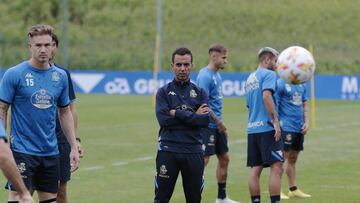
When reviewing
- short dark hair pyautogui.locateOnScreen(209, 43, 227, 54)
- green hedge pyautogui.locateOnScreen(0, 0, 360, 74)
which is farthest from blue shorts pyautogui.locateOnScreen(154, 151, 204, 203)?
green hedge pyautogui.locateOnScreen(0, 0, 360, 74)

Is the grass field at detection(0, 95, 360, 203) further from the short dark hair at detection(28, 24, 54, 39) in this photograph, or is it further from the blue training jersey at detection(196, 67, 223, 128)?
the short dark hair at detection(28, 24, 54, 39)

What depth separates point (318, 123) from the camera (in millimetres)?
27359

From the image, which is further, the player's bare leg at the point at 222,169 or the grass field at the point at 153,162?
the grass field at the point at 153,162

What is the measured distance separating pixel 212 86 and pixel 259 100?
4.05 feet

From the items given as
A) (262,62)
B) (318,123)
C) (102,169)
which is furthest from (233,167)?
(318,123)

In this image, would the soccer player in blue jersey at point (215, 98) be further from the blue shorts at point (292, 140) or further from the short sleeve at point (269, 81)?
the short sleeve at point (269, 81)

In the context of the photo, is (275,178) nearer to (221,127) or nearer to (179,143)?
(221,127)

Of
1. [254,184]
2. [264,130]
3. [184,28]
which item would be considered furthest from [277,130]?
A: [184,28]

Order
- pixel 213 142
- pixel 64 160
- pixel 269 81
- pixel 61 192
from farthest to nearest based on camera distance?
1. pixel 213 142
2. pixel 269 81
3. pixel 61 192
4. pixel 64 160

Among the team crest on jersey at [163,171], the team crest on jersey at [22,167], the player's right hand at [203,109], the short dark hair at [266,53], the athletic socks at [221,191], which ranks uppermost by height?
the short dark hair at [266,53]

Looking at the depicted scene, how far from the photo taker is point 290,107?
536 inches

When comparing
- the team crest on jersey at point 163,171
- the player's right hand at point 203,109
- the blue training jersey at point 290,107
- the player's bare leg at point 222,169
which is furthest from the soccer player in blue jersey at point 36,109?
the blue training jersey at point 290,107

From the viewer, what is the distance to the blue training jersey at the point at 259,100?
11750 millimetres

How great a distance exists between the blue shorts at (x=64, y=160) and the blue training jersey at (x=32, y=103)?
3.25 ft
